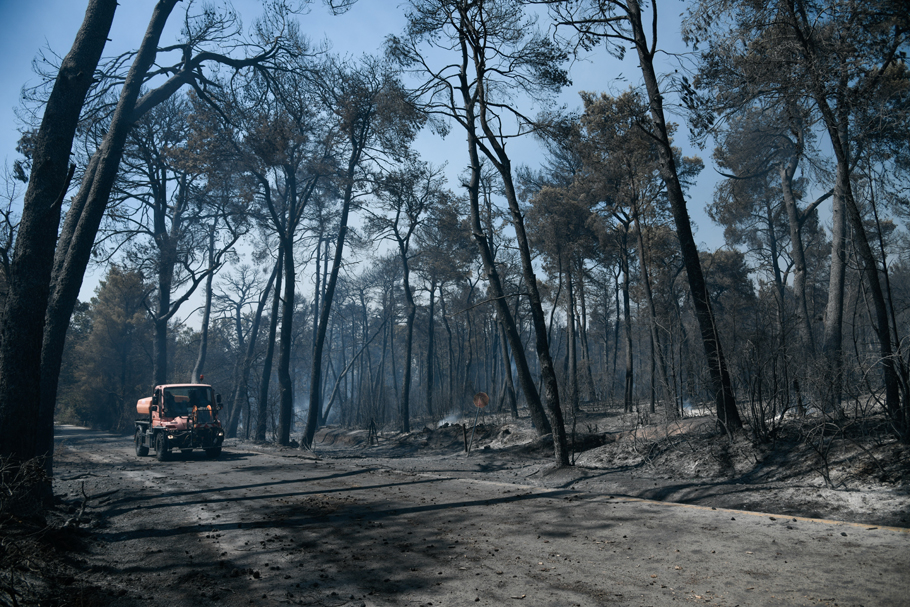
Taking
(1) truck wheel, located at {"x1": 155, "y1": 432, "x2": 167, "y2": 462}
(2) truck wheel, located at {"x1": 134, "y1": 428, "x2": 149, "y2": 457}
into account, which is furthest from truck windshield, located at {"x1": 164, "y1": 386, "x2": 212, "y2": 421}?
(2) truck wheel, located at {"x1": 134, "y1": 428, "x2": 149, "y2": 457}

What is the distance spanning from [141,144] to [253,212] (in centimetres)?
572

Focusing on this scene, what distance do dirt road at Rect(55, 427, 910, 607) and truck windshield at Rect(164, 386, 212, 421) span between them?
8.80 m

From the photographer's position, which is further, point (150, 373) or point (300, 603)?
point (150, 373)

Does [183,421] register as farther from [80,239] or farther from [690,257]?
[690,257]

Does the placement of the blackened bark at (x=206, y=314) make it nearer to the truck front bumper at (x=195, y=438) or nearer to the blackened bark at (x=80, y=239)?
the truck front bumper at (x=195, y=438)

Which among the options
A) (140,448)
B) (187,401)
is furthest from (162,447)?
(140,448)

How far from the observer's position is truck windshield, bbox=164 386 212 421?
16.8 metres

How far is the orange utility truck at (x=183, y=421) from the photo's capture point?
53.7 feet

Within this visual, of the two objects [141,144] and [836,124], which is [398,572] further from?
[141,144]

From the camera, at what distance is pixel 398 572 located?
15.3 ft

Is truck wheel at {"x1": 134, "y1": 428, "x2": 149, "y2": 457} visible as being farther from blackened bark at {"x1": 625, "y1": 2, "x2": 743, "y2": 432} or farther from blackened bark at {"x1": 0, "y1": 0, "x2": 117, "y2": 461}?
blackened bark at {"x1": 625, "y1": 2, "x2": 743, "y2": 432}

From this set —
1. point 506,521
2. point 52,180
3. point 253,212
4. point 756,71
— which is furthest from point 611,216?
point 52,180

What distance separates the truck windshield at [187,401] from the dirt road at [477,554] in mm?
8796

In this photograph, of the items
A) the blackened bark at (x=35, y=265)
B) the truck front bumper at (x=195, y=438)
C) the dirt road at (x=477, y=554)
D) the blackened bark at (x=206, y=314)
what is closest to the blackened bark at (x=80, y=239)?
the blackened bark at (x=35, y=265)
